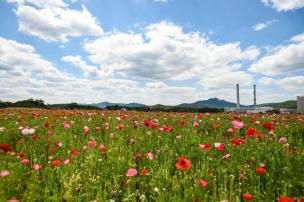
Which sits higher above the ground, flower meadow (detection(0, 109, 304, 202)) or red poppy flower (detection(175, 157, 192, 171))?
red poppy flower (detection(175, 157, 192, 171))

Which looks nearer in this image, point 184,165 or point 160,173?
point 184,165

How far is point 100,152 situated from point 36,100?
123 ft

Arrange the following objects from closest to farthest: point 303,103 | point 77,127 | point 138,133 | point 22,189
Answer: point 22,189
point 138,133
point 77,127
point 303,103

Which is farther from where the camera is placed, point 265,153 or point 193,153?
point 193,153

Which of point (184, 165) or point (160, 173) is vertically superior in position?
point (184, 165)

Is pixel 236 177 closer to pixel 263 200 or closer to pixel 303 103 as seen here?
pixel 263 200

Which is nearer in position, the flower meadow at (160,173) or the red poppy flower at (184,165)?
the red poppy flower at (184,165)

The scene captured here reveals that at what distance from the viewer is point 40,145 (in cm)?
544

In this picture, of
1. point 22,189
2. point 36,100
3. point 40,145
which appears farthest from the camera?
point 36,100

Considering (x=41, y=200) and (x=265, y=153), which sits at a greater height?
(x=265, y=153)

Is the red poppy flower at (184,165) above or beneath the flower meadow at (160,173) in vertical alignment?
above

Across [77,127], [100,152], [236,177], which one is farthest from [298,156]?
[77,127]

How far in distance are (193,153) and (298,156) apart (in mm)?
1499

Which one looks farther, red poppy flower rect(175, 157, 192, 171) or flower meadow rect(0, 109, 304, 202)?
flower meadow rect(0, 109, 304, 202)
